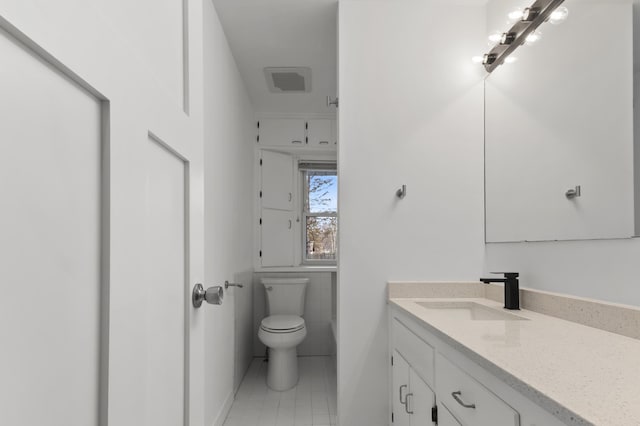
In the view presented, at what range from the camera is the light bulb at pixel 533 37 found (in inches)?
63.8

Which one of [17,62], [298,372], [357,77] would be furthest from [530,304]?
[298,372]

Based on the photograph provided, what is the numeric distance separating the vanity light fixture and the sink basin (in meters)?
1.25

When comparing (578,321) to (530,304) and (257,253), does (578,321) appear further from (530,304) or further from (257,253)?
(257,253)

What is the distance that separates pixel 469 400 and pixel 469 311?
84 cm

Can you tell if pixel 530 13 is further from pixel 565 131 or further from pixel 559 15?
pixel 565 131

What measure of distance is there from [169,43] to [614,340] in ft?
4.68

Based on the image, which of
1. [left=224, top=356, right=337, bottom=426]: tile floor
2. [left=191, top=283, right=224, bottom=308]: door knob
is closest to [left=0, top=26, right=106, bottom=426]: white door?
[left=191, top=283, right=224, bottom=308]: door knob

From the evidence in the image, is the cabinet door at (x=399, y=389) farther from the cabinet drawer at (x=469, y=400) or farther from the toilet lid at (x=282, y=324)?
the toilet lid at (x=282, y=324)

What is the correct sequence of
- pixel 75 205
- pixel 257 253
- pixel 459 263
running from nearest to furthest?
1. pixel 75 205
2. pixel 459 263
3. pixel 257 253

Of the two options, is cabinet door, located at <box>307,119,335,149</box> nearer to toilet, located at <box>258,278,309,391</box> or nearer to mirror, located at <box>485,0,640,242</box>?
toilet, located at <box>258,278,309,391</box>

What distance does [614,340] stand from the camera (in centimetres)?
106

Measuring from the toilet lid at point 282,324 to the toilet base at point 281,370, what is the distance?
0.17 meters

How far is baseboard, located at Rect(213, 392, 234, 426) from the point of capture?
Result: 6.94 ft

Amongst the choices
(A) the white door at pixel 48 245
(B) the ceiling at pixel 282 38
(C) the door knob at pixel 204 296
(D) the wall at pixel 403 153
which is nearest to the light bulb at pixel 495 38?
(D) the wall at pixel 403 153
